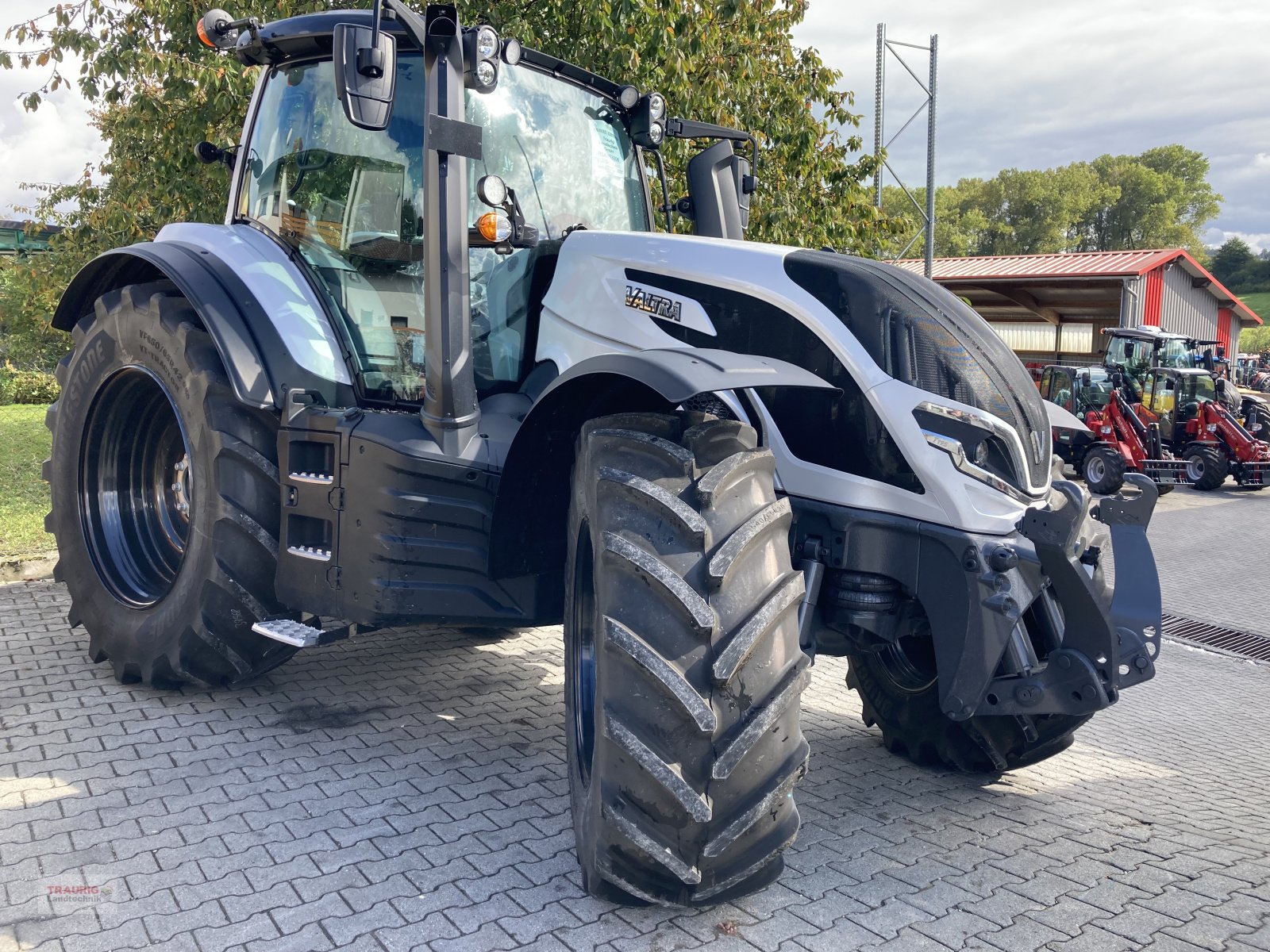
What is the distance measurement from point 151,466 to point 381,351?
1.69 m

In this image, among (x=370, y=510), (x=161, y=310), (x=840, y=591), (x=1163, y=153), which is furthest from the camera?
(x=1163, y=153)

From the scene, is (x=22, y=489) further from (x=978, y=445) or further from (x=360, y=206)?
(x=978, y=445)

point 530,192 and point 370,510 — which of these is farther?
point 530,192

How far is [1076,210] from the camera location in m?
77.1

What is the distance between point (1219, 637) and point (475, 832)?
250 inches

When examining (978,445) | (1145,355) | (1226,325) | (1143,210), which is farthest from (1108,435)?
(1143,210)

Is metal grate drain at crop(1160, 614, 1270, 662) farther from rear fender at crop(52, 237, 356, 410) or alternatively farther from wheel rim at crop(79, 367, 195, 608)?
wheel rim at crop(79, 367, 195, 608)

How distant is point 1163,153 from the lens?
3413 inches

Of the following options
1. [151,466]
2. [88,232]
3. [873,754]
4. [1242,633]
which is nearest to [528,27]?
[88,232]

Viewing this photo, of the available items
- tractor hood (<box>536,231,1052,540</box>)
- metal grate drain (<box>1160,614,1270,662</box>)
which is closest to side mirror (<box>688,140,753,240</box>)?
tractor hood (<box>536,231,1052,540</box>)

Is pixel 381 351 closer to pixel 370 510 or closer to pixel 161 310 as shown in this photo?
pixel 370 510

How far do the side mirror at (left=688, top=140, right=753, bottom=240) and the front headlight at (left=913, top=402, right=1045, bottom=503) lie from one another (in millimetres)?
1903

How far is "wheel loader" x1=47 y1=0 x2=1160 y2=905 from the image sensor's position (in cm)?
270

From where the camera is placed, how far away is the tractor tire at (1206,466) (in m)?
15.1
